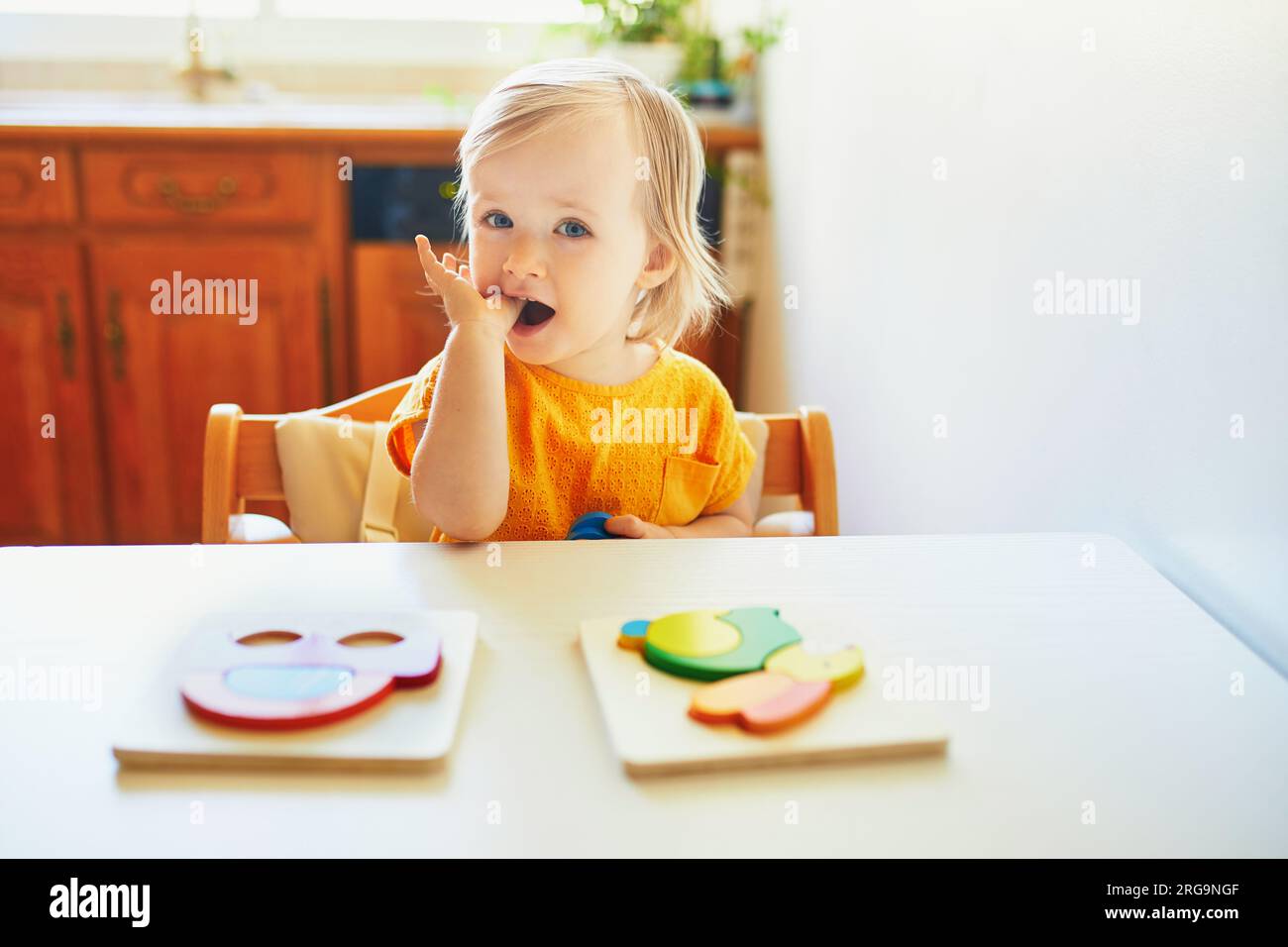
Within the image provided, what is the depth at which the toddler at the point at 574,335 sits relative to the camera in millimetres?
828

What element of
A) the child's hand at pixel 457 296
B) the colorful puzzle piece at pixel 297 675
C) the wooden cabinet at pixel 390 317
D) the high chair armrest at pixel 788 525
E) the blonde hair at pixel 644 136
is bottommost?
the high chair armrest at pixel 788 525

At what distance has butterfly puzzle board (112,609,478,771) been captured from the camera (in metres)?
0.51

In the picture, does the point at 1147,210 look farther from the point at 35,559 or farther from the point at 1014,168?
the point at 35,559

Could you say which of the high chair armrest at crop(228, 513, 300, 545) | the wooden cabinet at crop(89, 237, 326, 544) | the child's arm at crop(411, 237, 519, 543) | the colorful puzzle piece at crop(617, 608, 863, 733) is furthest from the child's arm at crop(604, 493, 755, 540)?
the wooden cabinet at crop(89, 237, 326, 544)

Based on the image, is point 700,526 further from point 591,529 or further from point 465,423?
point 465,423

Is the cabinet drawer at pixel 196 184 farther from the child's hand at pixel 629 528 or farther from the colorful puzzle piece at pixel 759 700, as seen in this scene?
the colorful puzzle piece at pixel 759 700

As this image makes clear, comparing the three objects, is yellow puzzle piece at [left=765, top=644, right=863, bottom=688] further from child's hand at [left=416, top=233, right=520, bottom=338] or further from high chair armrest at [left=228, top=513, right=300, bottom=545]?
high chair armrest at [left=228, top=513, right=300, bottom=545]

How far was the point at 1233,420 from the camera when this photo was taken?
777 mm

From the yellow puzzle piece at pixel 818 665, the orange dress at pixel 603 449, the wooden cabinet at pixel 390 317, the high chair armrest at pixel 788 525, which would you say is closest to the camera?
the yellow puzzle piece at pixel 818 665

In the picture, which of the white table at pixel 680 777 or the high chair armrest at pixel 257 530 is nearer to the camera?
the white table at pixel 680 777

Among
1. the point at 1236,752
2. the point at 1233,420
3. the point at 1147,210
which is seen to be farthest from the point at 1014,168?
the point at 1236,752

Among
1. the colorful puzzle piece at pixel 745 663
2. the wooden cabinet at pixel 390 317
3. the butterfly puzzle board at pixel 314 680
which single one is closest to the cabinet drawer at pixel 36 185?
the wooden cabinet at pixel 390 317

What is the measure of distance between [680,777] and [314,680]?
19cm

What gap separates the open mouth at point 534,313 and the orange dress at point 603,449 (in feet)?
0.16
